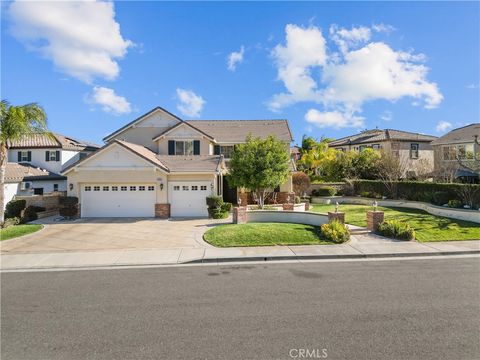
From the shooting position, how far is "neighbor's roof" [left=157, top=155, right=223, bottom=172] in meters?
20.1

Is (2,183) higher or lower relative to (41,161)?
lower

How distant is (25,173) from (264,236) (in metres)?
27.4

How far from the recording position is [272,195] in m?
25.3

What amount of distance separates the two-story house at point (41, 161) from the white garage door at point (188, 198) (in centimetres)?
1665

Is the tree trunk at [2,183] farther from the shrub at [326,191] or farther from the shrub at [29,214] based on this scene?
the shrub at [326,191]

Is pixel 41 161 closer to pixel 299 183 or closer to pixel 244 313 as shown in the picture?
pixel 299 183

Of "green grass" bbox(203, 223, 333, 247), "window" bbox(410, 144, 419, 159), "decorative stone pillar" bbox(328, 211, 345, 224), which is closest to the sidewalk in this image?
"green grass" bbox(203, 223, 333, 247)

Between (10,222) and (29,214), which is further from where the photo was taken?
(29,214)

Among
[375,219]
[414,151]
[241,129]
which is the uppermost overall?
[241,129]

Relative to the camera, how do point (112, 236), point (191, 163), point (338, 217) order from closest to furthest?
point (338, 217)
point (112, 236)
point (191, 163)

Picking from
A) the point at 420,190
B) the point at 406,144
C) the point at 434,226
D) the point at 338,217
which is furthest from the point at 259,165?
the point at 406,144

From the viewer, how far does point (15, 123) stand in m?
16.3

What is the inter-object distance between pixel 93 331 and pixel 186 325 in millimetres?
1800

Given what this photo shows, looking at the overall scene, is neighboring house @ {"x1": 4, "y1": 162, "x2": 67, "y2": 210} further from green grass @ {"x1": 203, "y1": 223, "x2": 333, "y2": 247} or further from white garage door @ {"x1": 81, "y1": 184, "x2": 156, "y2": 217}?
green grass @ {"x1": 203, "y1": 223, "x2": 333, "y2": 247}
